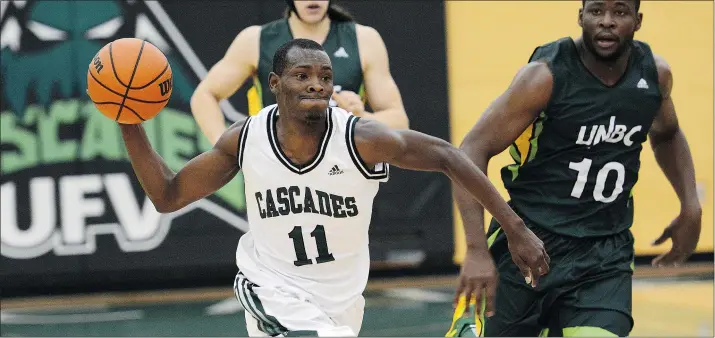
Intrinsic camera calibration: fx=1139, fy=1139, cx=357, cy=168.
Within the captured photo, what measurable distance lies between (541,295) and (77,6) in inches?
262

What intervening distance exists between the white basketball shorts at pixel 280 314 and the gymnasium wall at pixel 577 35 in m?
6.19

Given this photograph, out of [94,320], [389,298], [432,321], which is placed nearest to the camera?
[432,321]

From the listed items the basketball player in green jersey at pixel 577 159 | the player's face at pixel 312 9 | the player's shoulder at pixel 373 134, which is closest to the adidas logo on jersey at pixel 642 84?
the basketball player in green jersey at pixel 577 159

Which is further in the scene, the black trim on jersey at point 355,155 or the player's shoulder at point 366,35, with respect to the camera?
the player's shoulder at point 366,35

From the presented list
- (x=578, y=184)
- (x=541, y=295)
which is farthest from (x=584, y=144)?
(x=541, y=295)

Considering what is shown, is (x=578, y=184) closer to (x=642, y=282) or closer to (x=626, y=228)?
(x=626, y=228)

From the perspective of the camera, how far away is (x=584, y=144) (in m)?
5.07

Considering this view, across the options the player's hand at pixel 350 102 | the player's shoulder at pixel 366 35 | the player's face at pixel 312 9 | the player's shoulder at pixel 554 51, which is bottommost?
the player's hand at pixel 350 102

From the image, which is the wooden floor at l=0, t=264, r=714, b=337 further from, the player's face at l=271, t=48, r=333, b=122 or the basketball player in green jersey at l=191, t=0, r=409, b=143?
the player's face at l=271, t=48, r=333, b=122

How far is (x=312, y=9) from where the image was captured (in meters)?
6.71

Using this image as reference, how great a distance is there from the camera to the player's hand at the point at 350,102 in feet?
21.1

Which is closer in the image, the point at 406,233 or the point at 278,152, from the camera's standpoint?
the point at 278,152

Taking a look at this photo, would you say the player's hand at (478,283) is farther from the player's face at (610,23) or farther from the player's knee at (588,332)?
the player's face at (610,23)

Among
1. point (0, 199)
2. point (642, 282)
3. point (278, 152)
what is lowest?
point (642, 282)
